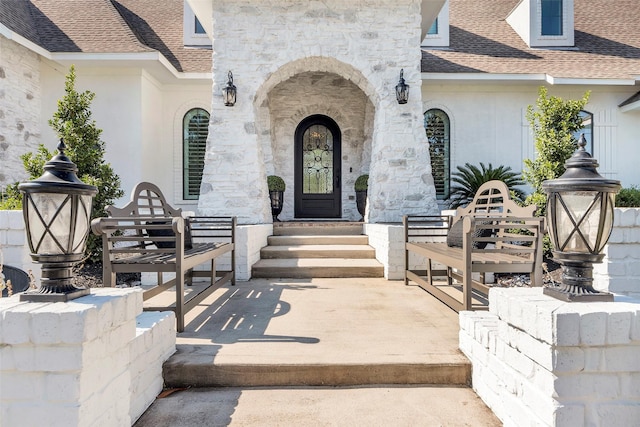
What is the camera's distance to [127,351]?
187 cm

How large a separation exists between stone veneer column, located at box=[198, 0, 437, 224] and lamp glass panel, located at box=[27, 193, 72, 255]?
4.83m

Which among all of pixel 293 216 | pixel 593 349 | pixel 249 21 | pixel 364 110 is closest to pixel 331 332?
pixel 593 349

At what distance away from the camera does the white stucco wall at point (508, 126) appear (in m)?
8.98

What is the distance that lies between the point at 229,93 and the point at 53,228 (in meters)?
5.21

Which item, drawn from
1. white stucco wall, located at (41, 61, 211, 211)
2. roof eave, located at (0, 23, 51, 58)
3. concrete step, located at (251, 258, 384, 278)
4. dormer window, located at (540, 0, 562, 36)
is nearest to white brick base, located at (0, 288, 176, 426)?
concrete step, located at (251, 258, 384, 278)

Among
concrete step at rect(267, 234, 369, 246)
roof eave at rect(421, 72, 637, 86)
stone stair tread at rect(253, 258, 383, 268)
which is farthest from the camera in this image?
roof eave at rect(421, 72, 637, 86)

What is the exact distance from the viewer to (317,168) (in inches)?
369

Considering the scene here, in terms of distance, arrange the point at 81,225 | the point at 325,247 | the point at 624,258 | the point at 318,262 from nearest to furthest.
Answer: the point at 81,225 < the point at 624,258 < the point at 318,262 < the point at 325,247

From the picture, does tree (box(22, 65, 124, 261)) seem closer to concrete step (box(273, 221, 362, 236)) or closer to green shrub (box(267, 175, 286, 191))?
concrete step (box(273, 221, 362, 236))

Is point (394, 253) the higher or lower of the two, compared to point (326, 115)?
lower

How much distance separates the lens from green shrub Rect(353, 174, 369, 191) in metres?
8.24

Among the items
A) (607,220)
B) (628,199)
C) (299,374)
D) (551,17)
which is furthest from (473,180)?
(299,374)

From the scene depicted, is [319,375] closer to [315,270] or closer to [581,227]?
[581,227]

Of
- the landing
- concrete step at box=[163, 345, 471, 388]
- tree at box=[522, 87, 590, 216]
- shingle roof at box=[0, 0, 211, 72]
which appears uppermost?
shingle roof at box=[0, 0, 211, 72]
